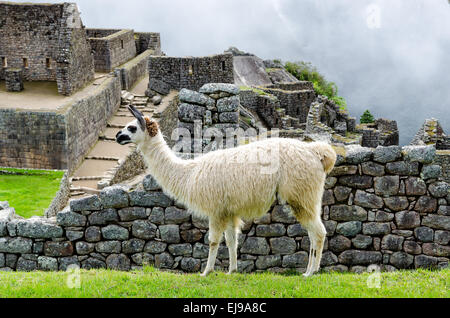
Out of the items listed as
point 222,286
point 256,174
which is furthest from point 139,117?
point 222,286

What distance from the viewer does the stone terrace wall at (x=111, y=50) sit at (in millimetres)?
28562

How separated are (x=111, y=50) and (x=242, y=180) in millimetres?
23304

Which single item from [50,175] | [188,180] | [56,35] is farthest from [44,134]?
[188,180]

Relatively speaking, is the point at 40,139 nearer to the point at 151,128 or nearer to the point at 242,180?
the point at 151,128

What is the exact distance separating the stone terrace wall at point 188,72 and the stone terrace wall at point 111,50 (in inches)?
103

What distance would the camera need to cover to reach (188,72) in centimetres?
2675

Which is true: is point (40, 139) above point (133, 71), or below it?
below

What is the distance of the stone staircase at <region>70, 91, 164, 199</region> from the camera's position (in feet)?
56.9

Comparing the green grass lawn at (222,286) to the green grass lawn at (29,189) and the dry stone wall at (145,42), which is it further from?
the dry stone wall at (145,42)

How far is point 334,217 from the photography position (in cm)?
827

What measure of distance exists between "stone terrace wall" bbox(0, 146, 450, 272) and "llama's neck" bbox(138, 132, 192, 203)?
2.22 feet

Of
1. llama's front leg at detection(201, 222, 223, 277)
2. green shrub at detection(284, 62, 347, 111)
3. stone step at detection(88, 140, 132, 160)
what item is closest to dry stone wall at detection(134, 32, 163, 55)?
stone step at detection(88, 140, 132, 160)

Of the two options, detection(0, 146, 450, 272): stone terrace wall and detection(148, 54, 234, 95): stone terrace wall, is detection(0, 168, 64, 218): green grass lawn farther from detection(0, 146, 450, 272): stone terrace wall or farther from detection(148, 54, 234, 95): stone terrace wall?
detection(148, 54, 234, 95): stone terrace wall
